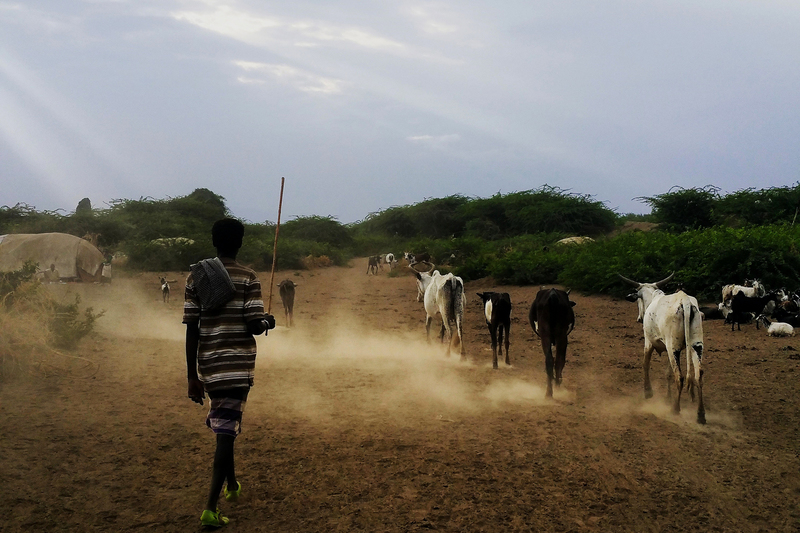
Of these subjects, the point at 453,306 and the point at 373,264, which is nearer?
the point at 453,306

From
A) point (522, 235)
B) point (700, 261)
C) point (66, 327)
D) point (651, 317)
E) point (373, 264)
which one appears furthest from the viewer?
point (522, 235)

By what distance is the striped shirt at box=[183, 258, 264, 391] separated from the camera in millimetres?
4121

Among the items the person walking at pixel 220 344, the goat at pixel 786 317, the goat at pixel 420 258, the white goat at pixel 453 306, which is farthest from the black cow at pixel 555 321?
the goat at pixel 420 258

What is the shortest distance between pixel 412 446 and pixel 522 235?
1171 inches

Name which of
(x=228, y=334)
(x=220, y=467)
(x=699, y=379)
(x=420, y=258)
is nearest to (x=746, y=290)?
(x=699, y=379)

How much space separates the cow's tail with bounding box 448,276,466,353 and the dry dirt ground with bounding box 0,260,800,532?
0.97 feet

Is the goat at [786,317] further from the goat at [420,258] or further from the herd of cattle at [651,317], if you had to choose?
the goat at [420,258]

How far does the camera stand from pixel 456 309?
35.5 ft

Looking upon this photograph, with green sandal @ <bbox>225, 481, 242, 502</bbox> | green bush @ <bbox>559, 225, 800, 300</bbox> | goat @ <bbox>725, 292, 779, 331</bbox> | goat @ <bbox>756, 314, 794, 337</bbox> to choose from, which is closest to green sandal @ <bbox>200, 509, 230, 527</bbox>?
green sandal @ <bbox>225, 481, 242, 502</bbox>

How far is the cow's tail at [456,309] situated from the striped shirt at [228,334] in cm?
683

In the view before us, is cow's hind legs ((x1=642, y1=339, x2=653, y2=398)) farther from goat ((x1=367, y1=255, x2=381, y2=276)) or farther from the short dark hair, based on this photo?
goat ((x1=367, y1=255, x2=381, y2=276))

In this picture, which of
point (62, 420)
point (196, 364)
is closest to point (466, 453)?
point (196, 364)

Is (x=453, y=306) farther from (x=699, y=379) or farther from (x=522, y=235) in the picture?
(x=522, y=235)

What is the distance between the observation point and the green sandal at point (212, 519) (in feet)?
13.2
